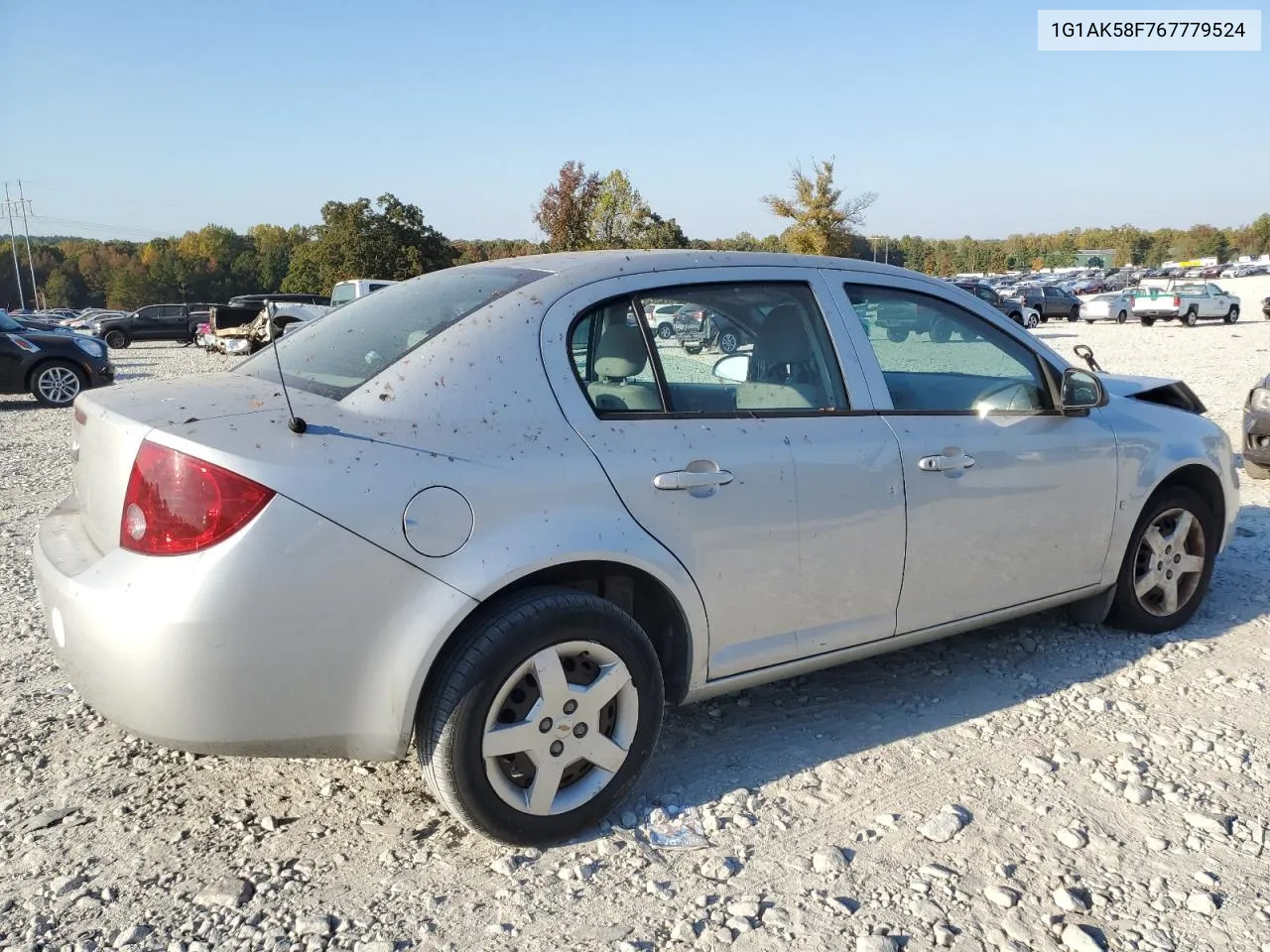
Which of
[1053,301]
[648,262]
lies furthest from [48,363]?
[1053,301]

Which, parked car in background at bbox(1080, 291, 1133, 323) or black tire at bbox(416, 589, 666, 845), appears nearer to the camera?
black tire at bbox(416, 589, 666, 845)

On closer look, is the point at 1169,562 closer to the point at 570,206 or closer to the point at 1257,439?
the point at 1257,439

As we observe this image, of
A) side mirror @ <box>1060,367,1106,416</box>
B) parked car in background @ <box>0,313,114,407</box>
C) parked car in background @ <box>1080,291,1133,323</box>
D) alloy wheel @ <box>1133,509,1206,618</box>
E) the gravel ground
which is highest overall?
side mirror @ <box>1060,367,1106,416</box>

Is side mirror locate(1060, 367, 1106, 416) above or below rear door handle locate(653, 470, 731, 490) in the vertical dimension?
above

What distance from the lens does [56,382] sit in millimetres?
14398

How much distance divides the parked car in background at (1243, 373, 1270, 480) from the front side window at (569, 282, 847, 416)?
5.79m

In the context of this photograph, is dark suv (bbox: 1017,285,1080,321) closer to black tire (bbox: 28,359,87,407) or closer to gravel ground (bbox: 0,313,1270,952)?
black tire (bbox: 28,359,87,407)

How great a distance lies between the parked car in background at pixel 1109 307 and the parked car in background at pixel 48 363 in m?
34.2

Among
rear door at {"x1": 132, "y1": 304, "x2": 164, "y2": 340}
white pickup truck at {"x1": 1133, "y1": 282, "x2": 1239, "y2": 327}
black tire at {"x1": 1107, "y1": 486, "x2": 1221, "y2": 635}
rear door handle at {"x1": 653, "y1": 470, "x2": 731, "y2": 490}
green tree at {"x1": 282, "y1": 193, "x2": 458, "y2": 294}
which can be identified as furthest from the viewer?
green tree at {"x1": 282, "y1": 193, "x2": 458, "y2": 294}

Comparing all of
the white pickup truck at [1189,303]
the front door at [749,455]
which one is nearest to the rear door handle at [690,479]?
the front door at [749,455]

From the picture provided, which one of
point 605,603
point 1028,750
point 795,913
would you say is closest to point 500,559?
point 605,603

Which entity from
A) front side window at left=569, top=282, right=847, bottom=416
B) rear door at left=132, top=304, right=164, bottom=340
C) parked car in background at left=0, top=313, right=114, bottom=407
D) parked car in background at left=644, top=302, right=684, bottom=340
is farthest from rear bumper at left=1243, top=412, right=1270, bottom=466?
rear door at left=132, top=304, right=164, bottom=340

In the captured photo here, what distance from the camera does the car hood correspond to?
4.43 metres

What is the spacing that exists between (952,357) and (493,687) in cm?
231
